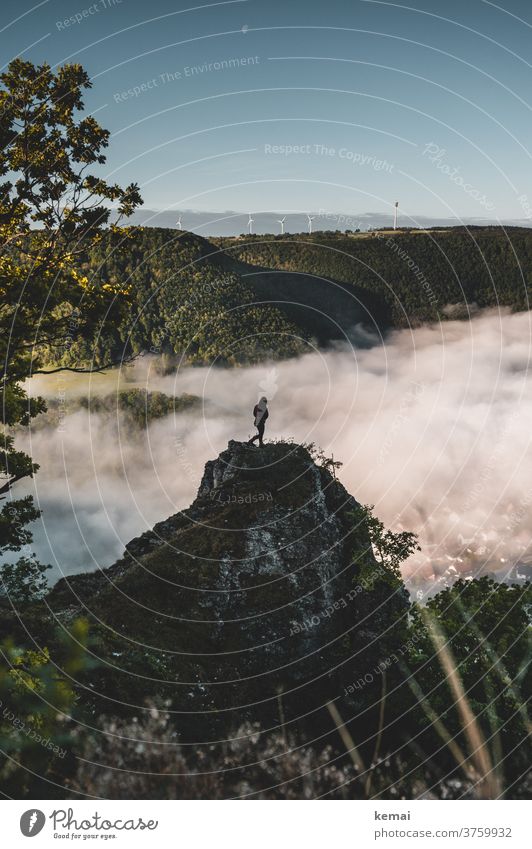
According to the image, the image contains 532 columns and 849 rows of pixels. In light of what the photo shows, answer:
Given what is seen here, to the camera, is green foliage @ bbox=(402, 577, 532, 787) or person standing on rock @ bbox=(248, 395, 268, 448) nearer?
green foliage @ bbox=(402, 577, 532, 787)

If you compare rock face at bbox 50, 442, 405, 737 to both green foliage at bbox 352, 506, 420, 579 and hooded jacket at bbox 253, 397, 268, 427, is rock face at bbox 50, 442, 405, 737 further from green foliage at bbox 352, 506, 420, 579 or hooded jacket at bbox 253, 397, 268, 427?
hooded jacket at bbox 253, 397, 268, 427

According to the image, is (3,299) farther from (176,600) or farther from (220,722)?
(176,600)

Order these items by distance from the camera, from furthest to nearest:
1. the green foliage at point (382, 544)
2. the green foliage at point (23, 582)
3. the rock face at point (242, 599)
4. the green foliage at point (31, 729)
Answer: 1. the green foliage at point (382, 544)
2. the green foliage at point (23, 582)
3. the rock face at point (242, 599)
4. the green foliage at point (31, 729)

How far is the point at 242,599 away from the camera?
30.1m

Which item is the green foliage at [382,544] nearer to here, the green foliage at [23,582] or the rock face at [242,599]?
the rock face at [242,599]

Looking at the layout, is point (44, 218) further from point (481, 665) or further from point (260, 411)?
point (481, 665)

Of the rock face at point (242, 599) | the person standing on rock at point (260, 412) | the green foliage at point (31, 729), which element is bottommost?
the green foliage at point (31, 729)

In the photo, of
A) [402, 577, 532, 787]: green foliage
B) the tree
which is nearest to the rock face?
[402, 577, 532, 787]: green foliage

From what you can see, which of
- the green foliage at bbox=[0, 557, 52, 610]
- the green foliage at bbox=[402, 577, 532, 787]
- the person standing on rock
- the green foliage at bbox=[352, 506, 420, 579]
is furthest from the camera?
the green foliage at bbox=[352, 506, 420, 579]

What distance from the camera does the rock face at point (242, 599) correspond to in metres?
22.9

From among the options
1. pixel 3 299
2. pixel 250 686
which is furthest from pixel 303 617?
pixel 3 299

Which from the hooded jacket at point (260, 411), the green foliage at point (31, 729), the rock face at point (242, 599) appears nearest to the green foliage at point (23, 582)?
the rock face at point (242, 599)

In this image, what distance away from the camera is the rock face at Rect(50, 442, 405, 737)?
22.9 meters

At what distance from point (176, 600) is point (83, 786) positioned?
596 inches
